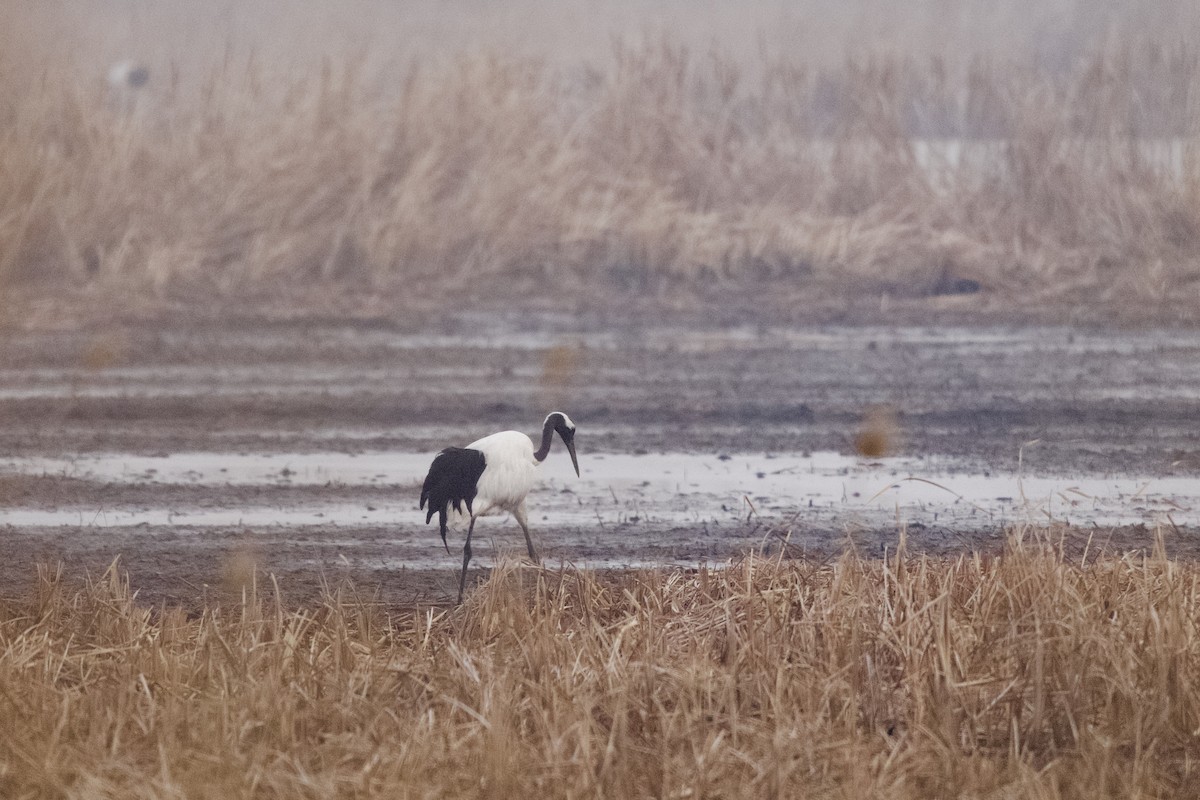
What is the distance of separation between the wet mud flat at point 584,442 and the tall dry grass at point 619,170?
5.23 feet

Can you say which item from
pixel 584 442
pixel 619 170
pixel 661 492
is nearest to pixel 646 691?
pixel 661 492

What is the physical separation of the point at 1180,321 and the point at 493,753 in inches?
364

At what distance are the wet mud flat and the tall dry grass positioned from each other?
1595mm

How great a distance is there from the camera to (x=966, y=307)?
12.6m

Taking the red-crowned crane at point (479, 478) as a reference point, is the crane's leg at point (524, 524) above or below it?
below

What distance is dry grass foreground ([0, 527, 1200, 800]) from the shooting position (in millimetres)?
4234

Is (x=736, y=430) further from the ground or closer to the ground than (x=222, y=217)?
closer to the ground

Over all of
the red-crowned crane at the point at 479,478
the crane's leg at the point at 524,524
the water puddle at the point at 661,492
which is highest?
the red-crowned crane at the point at 479,478

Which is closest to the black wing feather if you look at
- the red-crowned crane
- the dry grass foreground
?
the red-crowned crane

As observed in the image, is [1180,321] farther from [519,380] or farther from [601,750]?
[601,750]

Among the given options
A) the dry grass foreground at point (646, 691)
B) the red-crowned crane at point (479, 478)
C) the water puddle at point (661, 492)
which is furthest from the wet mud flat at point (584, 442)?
the dry grass foreground at point (646, 691)

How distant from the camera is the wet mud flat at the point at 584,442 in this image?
6758 millimetres

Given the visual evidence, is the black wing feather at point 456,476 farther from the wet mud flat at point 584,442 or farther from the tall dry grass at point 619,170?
the tall dry grass at point 619,170

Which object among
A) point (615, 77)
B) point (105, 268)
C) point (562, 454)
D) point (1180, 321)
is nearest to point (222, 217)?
point (105, 268)
